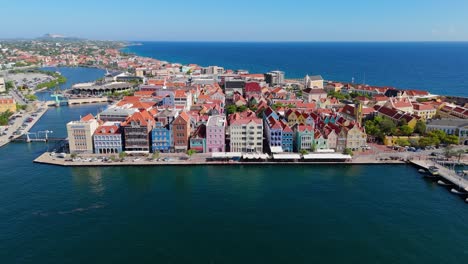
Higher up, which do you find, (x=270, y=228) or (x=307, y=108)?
(x=307, y=108)

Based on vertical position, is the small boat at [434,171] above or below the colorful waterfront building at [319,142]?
below

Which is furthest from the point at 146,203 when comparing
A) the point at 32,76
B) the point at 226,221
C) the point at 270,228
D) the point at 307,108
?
the point at 32,76

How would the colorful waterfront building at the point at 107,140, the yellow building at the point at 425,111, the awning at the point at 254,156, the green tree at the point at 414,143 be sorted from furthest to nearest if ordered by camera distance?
1. the yellow building at the point at 425,111
2. the green tree at the point at 414,143
3. the colorful waterfront building at the point at 107,140
4. the awning at the point at 254,156

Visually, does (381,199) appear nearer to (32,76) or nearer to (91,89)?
(91,89)

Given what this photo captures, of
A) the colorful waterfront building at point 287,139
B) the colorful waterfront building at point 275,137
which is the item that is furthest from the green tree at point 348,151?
the colorful waterfront building at point 275,137

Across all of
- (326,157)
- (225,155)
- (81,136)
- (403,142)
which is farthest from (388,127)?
(81,136)

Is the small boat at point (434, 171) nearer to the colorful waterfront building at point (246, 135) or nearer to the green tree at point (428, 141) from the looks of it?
the green tree at point (428, 141)
